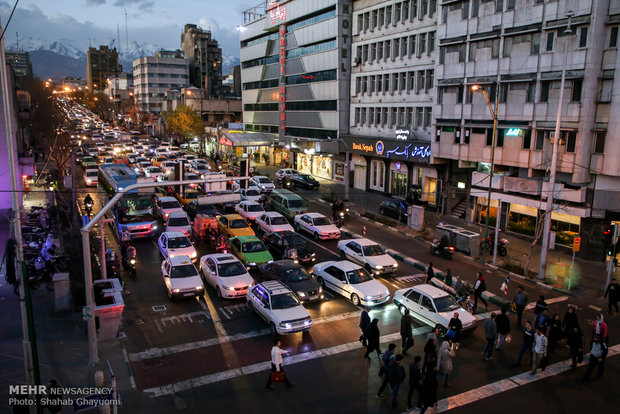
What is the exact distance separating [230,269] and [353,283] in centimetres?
538

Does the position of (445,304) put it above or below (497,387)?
above

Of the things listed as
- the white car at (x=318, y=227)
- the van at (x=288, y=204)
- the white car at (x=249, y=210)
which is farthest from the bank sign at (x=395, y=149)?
the white car at (x=249, y=210)

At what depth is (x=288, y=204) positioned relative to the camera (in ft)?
113

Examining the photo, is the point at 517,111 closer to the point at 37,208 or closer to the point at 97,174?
the point at 37,208

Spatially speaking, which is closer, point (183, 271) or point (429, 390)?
point (429, 390)

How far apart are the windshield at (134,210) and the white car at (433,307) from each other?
1823cm

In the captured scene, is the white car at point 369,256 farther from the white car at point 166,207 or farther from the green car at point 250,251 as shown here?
the white car at point 166,207

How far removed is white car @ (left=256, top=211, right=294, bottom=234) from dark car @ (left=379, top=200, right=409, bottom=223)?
9.94 m

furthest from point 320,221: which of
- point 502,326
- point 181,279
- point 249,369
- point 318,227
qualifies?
point 249,369

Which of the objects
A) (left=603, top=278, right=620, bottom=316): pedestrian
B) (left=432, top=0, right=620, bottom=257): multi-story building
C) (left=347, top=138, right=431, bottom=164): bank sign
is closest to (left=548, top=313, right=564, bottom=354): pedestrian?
(left=603, top=278, right=620, bottom=316): pedestrian

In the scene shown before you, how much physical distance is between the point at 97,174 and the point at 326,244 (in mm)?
29078

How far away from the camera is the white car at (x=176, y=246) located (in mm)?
23617

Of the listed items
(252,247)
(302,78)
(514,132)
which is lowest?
(252,247)

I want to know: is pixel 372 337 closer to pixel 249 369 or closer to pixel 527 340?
pixel 249 369
